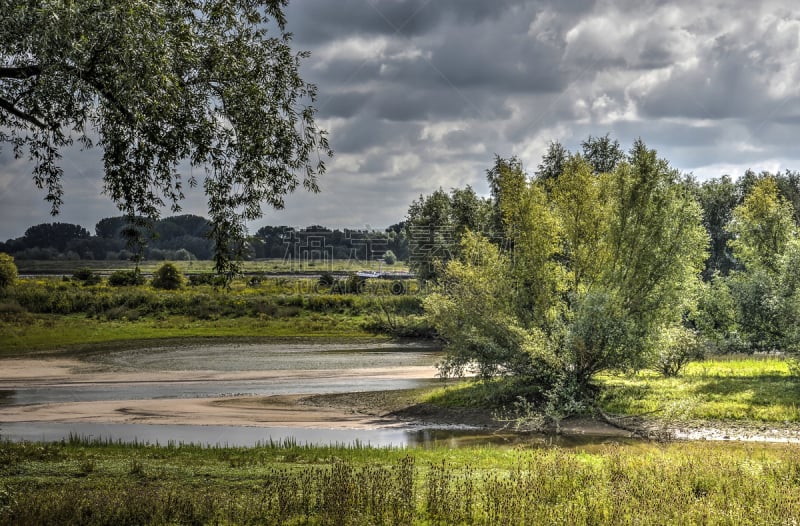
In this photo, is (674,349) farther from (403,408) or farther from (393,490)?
(393,490)

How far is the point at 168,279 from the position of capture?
96.3 meters

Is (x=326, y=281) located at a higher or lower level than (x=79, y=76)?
lower

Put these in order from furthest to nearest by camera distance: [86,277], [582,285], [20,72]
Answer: [86,277] → [582,285] → [20,72]

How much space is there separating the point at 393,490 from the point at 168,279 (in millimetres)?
89721

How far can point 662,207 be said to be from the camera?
2984cm

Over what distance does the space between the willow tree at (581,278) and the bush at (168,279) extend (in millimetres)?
72435

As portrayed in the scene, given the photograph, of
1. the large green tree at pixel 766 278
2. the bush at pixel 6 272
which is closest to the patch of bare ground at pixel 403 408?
the large green tree at pixel 766 278

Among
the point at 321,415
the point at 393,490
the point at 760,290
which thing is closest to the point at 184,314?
the point at 321,415

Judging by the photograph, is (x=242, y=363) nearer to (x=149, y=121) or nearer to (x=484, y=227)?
(x=484, y=227)

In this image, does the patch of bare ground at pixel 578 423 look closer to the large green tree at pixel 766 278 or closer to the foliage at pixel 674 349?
the foliage at pixel 674 349

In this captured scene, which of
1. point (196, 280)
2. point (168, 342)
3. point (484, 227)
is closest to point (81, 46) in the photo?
point (484, 227)

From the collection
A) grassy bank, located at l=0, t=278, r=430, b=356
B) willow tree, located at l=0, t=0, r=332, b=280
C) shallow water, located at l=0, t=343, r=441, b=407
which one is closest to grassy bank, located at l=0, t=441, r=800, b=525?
willow tree, located at l=0, t=0, r=332, b=280

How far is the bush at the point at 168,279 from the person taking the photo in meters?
95.8

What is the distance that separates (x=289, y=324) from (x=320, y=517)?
66.1 meters
